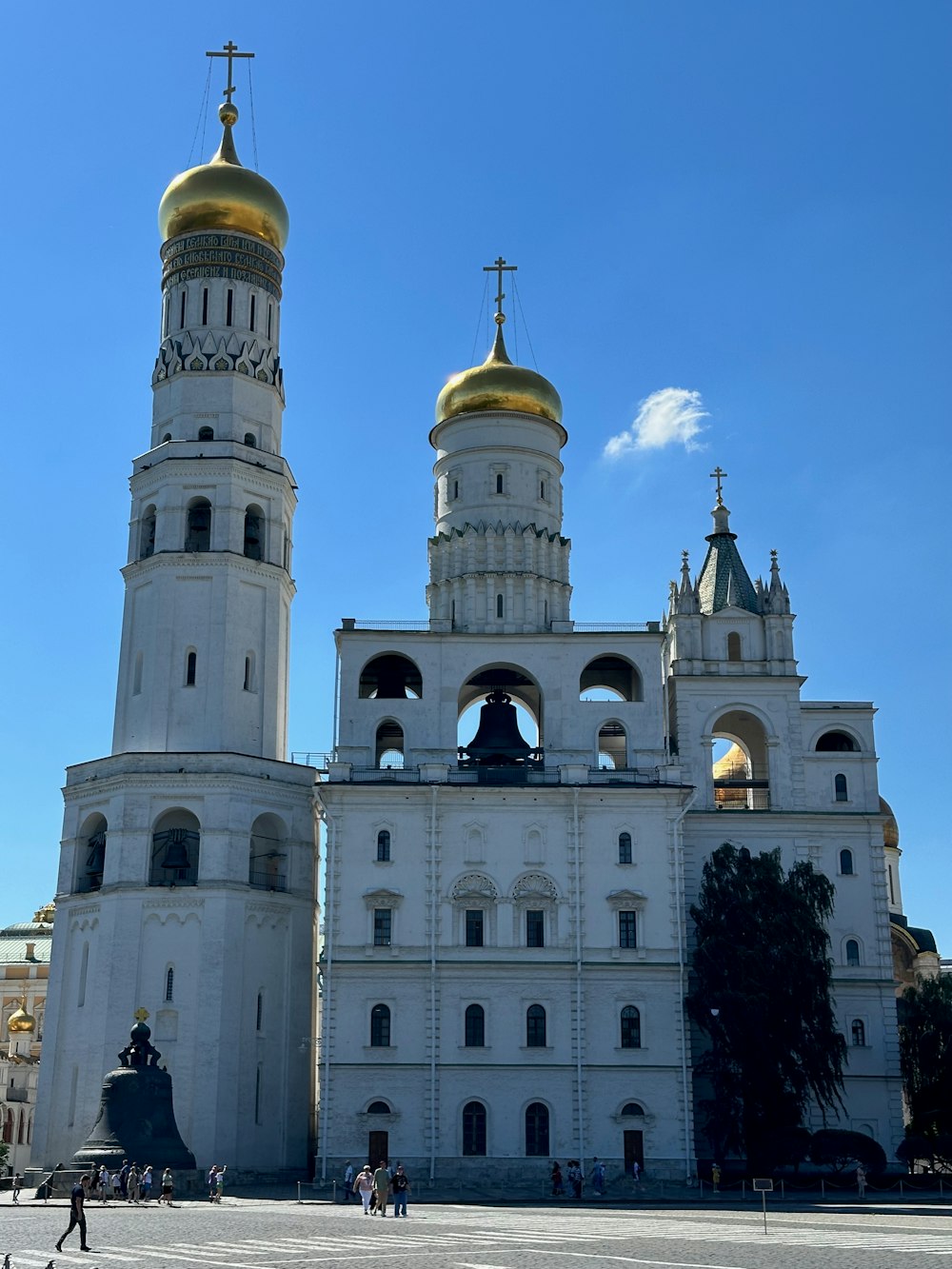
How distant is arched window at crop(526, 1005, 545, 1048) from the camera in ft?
153

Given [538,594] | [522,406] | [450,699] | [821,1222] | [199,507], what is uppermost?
[522,406]

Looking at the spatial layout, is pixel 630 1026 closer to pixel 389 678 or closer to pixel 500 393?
pixel 389 678

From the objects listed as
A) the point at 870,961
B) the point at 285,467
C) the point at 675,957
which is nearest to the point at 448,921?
the point at 675,957

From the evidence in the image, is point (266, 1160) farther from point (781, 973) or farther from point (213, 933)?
point (781, 973)

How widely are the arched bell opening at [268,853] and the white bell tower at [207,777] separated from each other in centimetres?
7

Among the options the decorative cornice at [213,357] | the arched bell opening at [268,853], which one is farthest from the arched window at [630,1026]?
the decorative cornice at [213,357]

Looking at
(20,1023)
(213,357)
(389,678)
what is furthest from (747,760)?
(20,1023)

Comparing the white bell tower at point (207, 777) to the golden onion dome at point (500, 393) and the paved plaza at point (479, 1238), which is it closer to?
the golden onion dome at point (500, 393)

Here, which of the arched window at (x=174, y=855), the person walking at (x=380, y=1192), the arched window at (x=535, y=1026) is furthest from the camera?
the arched window at (x=174, y=855)

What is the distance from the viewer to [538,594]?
53.8 metres

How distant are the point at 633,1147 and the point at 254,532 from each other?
25.3 meters

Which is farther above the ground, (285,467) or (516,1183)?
(285,467)

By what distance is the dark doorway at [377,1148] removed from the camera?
45156 mm

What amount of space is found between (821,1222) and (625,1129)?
14662 millimetres
